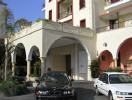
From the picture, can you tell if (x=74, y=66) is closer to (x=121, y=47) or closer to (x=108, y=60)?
(x=108, y=60)

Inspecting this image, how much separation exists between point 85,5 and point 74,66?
8.04 metres

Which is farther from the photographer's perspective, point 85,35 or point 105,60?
point 105,60

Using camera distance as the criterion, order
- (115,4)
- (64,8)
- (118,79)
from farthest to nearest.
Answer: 1. (64,8)
2. (115,4)
3. (118,79)

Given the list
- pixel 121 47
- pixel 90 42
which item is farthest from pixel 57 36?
pixel 121 47

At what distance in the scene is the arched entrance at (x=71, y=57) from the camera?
20.4 m

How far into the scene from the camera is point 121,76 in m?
8.74

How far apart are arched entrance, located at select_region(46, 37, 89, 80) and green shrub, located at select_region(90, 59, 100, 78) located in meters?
1.32

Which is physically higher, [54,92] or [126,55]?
[126,55]

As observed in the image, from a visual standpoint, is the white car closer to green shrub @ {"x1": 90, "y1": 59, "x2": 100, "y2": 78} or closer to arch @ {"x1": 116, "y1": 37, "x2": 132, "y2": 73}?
green shrub @ {"x1": 90, "y1": 59, "x2": 100, "y2": 78}

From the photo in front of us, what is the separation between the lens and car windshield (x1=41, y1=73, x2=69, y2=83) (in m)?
8.30

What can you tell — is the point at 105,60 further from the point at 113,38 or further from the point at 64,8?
the point at 64,8

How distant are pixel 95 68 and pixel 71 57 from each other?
513cm

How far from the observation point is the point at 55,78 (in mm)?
8484

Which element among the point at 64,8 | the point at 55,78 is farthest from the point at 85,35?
the point at 55,78
